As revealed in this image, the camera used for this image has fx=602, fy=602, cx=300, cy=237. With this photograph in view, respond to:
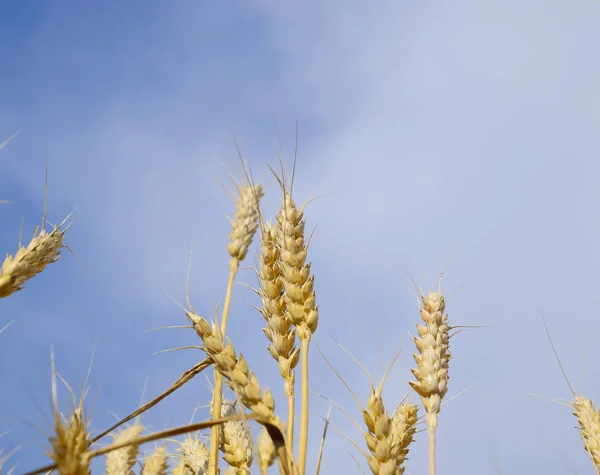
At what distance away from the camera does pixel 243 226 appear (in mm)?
4633

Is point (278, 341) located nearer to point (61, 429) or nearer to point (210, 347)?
point (210, 347)

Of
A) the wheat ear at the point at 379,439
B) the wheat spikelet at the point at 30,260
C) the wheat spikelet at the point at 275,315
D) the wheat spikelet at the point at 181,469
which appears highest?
the wheat spikelet at the point at 30,260

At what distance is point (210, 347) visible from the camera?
5.39 ft

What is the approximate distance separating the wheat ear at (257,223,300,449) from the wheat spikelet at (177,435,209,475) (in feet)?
3.70

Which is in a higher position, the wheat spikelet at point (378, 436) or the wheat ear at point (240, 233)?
the wheat ear at point (240, 233)

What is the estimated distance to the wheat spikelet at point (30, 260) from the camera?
2.57 meters

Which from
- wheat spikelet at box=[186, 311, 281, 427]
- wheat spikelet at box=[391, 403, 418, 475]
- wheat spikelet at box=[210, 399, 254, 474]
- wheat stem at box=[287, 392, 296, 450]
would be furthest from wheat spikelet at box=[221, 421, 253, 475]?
wheat spikelet at box=[186, 311, 281, 427]

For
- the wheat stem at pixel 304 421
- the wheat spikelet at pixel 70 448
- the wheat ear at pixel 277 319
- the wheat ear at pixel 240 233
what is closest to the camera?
the wheat spikelet at pixel 70 448

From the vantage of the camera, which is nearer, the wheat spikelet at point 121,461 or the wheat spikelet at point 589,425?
the wheat spikelet at point 121,461

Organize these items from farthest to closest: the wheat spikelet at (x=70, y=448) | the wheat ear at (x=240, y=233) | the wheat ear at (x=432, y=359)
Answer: the wheat ear at (x=240, y=233) → the wheat ear at (x=432, y=359) → the wheat spikelet at (x=70, y=448)

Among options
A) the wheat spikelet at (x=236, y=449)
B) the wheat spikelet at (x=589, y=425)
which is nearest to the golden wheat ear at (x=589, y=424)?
the wheat spikelet at (x=589, y=425)

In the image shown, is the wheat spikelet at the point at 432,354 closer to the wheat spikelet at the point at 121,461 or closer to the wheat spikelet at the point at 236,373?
the wheat spikelet at the point at 236,373

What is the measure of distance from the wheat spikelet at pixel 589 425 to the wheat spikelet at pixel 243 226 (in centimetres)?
232

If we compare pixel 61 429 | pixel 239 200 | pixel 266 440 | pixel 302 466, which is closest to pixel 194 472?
pixel 266 440
